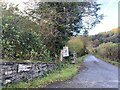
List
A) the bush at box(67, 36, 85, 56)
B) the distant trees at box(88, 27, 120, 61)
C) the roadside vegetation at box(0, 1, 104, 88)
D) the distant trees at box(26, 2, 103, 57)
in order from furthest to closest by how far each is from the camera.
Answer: the distant trees at box(88, 27, 120, 61)
the bush at box(67, 36, 85, 56)
the distant trees at box(26, 2, 103, 57)
the roadside vegetation at box(0, 1, 104, 88)

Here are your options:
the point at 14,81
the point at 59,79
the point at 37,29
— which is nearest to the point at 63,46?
the point at 37,29

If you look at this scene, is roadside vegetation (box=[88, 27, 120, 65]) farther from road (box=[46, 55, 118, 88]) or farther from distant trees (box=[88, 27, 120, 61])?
road (box=[46, 55, 118, 88])

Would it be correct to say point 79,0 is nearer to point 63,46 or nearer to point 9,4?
point 63,46

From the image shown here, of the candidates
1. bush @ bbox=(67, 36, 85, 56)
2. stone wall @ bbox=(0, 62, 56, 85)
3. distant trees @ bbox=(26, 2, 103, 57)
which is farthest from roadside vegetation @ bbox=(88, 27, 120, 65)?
stone wall @ bbox=(0, 62, 56, 85)

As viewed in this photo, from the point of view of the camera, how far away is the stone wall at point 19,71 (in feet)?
26.3

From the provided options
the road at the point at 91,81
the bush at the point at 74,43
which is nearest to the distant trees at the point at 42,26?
the road at the point at 91,81

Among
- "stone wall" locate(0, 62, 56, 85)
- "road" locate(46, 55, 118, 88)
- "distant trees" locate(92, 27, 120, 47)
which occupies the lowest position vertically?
"road" locate(46, 55, 118, 88)

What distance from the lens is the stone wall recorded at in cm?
802

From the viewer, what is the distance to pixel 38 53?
13.4m

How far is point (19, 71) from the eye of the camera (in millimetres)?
9156

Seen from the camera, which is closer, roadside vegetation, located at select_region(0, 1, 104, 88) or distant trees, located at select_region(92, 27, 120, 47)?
roadside vegetation, located at select_region(0, 1, 104, 88)

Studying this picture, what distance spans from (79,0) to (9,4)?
773 centimetres

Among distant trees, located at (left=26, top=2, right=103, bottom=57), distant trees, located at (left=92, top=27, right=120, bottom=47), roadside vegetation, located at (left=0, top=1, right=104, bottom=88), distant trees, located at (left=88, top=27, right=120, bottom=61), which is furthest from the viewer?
distant trees, located at (left=92, top=27, right=120, bottom=47)

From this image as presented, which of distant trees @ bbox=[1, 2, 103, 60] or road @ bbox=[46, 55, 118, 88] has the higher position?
distant trees @ bbox=[1, 2, 103, 60]
